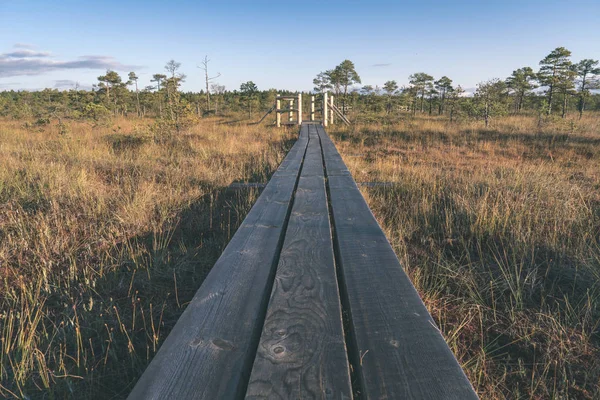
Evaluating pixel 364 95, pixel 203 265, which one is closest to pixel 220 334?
pixel 203 265

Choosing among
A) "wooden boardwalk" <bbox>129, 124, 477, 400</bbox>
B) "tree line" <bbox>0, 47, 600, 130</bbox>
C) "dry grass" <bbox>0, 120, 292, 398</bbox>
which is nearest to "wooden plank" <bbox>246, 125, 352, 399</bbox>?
"wooden boardwalk" <bbox>129, 124, 477, 400</bbox>

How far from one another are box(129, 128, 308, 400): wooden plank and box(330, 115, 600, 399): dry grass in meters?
1.05

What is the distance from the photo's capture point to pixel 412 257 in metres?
2.76

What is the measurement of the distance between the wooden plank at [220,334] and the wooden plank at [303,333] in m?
0.06

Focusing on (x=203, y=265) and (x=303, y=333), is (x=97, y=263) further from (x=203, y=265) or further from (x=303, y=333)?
(x=303, y=333)

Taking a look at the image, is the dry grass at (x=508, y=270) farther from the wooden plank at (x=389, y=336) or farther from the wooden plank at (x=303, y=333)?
the wooden plank at (x=303, y=333)

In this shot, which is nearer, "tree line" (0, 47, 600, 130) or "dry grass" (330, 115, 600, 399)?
"dry grass" (330, 115, 600, 399)

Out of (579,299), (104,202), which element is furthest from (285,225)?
(104,202)

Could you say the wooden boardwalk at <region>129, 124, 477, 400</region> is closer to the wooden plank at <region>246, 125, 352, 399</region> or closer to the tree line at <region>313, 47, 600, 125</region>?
the wooden plank at <region>246, 125, 352, 399</region>

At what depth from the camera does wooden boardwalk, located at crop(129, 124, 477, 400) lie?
94 cm

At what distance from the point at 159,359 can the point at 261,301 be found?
439 millimetres

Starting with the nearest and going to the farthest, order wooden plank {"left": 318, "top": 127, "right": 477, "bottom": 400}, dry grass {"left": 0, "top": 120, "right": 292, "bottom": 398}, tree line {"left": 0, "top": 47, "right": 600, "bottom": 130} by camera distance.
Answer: wooden plank {"left": 318, "top": 127, "right": 477, "bottom": 400} → dry grass {"left": 0, "top": 120, "right": 292, "bottom": 398} → tree line {"left": 0, "top": 47, "right": 600, "bottom": 130}

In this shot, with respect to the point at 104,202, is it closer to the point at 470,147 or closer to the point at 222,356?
the point at 222,356

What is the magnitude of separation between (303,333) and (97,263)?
2122mm
